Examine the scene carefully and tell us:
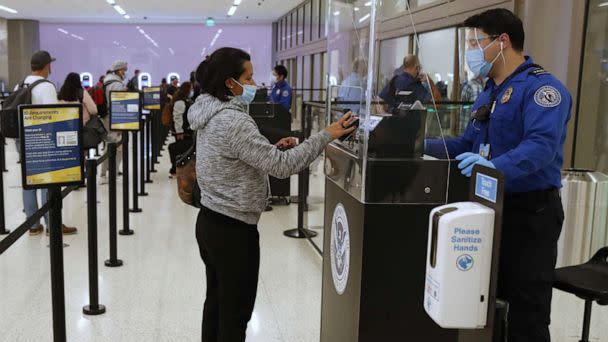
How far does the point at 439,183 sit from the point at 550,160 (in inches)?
14.7

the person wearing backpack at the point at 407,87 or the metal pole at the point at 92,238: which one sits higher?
the person wearing backpack at the point at 407,87

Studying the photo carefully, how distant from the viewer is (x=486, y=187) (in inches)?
55.9

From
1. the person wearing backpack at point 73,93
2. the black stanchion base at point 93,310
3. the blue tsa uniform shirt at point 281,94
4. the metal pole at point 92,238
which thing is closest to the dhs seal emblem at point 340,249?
the metal pole at point 92,238

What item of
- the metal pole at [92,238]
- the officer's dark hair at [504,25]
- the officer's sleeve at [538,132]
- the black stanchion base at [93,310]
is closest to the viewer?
the officer's sleeve at [538,132]

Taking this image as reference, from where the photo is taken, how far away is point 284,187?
6.86m

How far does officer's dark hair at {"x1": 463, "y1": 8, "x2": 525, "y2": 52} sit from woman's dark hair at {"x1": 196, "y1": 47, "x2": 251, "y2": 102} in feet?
3.00

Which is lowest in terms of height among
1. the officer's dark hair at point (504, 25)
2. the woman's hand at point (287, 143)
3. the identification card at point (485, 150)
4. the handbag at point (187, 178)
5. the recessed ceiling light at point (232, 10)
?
the handbag at point (187, 178)

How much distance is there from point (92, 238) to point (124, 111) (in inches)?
120

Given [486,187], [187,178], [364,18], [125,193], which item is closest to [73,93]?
[125,193]

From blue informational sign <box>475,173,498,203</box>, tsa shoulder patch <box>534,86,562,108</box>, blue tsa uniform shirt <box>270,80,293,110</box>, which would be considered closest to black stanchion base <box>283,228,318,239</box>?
tsa shoulder patch <box>534,86,562,108</box>

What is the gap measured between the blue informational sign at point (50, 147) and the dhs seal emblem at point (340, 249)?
1232 millimetres

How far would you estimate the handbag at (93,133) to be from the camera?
5229 millimetres

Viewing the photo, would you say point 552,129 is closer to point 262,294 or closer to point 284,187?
point 262,294

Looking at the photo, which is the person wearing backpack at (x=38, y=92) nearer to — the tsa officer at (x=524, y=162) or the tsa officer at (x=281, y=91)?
the tsa officer at (x=524, y=162)
